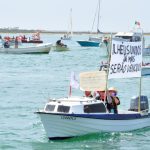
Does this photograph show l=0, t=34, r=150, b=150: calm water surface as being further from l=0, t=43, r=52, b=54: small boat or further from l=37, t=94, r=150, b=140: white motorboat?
l=0, t=43, r=52, b=54: small boat

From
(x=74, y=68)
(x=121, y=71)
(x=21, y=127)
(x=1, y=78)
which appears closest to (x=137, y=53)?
(x=121, y=71)

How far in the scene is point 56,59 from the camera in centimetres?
8175

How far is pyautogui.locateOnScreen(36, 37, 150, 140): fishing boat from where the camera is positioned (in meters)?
26.0

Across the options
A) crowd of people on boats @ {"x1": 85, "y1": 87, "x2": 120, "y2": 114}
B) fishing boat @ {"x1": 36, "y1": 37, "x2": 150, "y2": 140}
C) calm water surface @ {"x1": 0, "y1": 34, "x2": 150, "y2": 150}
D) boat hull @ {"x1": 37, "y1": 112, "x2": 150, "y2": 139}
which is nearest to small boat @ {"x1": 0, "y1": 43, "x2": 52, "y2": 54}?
calm water surface @ {"x1": 0, "y1": 34, "x2": 150, "y2": 150}

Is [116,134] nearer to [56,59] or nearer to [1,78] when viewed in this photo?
[1,78]

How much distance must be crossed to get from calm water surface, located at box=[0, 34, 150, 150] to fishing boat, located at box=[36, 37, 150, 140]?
13.6 inches

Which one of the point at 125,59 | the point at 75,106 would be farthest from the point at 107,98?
the point at 75,106

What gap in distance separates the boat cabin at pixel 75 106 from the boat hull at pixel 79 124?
0.77 feet

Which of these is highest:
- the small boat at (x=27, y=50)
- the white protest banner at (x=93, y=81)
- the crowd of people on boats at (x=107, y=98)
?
the white protest banner at (x=93, y=81)

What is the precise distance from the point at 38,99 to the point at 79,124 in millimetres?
14258

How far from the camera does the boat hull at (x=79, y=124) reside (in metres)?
25.9

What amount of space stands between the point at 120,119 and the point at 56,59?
54568mm

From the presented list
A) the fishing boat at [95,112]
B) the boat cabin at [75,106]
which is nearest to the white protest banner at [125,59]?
the fishing boat at [95,112]

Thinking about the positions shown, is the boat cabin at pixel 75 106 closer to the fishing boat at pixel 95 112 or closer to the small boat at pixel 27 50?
the fishing boat at pixel 95 112
